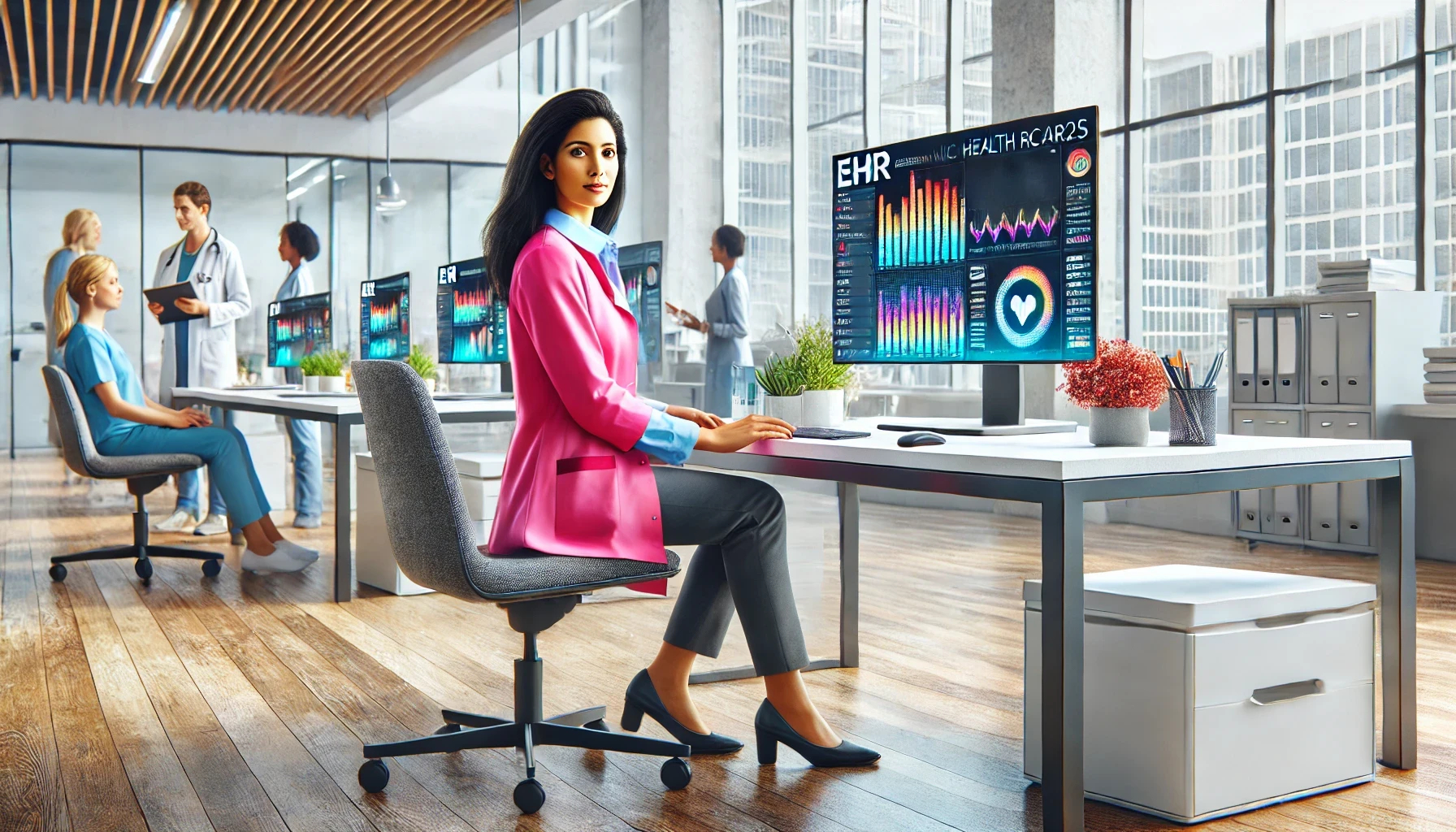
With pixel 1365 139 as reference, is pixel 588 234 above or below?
below

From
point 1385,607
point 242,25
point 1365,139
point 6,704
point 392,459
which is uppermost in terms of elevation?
point 242,25

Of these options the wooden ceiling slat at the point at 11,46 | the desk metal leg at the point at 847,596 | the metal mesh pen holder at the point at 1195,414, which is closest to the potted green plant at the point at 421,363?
the desk metal leg at the point at 847,596

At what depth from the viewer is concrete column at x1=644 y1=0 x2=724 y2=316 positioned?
1161cm

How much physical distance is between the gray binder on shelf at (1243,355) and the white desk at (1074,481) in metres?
3.77

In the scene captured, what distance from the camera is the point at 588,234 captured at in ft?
7.90

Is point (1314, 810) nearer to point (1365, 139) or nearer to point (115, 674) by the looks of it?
point (115, 674)

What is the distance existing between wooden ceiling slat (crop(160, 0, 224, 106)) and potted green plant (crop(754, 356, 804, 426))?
21.7ft

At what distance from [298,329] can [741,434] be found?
199 inches

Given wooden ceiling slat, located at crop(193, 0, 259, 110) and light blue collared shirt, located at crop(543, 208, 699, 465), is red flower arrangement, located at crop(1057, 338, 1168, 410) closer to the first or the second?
light blue collared shirt, located at crop(543, 208, 699, 465)

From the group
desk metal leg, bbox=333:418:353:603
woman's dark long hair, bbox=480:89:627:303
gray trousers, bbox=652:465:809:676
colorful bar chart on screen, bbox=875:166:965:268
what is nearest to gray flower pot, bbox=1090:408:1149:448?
colorful bar chart on screen, bbox=875:166:965:268

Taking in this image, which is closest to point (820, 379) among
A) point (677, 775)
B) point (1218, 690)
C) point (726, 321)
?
point (677, 775)

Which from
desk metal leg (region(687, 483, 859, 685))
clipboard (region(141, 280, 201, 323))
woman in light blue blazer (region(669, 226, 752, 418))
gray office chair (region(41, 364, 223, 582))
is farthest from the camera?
woman in light blue blazer (region(669, 226, 752, 418))

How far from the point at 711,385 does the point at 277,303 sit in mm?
2526

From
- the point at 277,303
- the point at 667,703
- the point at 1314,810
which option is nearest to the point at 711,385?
the point at 277,303
